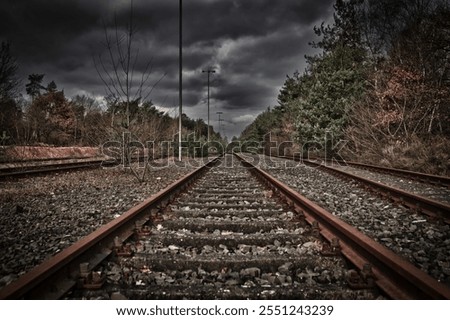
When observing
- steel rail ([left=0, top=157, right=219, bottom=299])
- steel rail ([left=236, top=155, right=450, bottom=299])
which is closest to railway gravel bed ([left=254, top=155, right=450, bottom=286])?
steel rail ([left=236, top=155, right=450, bottom=299])

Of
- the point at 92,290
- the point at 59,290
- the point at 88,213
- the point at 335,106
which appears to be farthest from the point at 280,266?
the point at 335,106

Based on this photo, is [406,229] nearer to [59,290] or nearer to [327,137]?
[59,290]

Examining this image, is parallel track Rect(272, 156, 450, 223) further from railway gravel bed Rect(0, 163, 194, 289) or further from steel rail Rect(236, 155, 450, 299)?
railway gravel bed Rect(0, 163, 194, 289)

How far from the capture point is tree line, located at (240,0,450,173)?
15.7 m

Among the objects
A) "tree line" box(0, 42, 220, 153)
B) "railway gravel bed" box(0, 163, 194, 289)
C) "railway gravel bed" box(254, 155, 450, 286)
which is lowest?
"railway gravel bed" box(0, 163, 194, 289)

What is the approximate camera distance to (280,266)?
2.71 m

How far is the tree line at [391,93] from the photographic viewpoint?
616 inches

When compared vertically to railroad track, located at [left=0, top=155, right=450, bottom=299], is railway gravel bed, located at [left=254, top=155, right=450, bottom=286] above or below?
below

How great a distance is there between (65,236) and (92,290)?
5.62ft

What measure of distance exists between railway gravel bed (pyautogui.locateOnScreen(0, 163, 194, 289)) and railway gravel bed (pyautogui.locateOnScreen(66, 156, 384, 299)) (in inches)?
32.5

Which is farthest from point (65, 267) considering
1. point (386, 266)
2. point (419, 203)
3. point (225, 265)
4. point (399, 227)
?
point (419, 203)

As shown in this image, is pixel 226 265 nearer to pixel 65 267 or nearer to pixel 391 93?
pixel 65 267

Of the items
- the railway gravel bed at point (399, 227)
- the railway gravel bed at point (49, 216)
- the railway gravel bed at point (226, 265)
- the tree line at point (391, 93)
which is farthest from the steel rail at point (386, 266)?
the tree line at point (391, 93)

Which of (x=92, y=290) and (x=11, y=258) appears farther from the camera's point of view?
(x=11, y=258)
